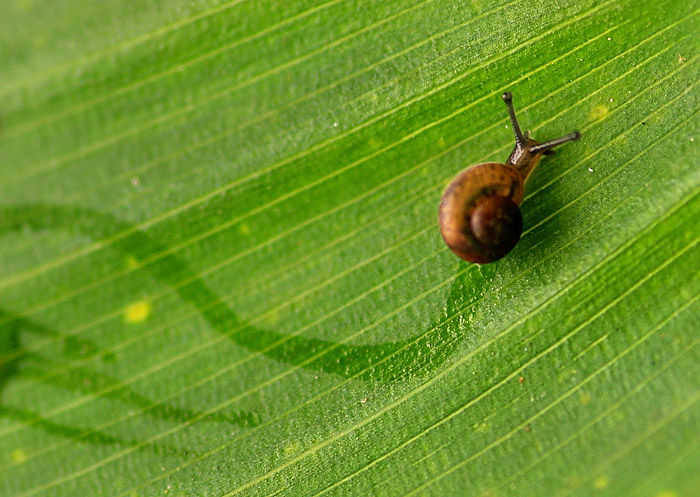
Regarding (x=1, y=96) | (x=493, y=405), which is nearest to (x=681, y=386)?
(x=493, y=405)

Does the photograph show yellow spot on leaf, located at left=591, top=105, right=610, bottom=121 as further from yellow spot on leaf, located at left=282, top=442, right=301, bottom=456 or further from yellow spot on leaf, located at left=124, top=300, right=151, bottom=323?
yellow spot on leaf, located at left=124, top=300, right=151, bottom=323

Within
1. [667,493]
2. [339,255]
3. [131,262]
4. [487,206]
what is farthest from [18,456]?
[667,493]

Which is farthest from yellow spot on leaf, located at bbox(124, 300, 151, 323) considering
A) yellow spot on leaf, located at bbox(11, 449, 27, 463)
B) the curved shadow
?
yellow spot on leaf, located at bbox(11, 449, 27, 463)

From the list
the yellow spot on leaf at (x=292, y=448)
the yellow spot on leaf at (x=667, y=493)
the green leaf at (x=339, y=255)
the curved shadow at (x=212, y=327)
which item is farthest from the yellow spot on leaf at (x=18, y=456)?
the yellow spot on leaf at (x=667, y=493)

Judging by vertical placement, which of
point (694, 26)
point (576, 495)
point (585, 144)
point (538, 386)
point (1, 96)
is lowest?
point (576, 495)

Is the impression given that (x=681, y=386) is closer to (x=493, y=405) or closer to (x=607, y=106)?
(x=493, y=405)

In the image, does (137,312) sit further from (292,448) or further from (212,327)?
(292,448)
